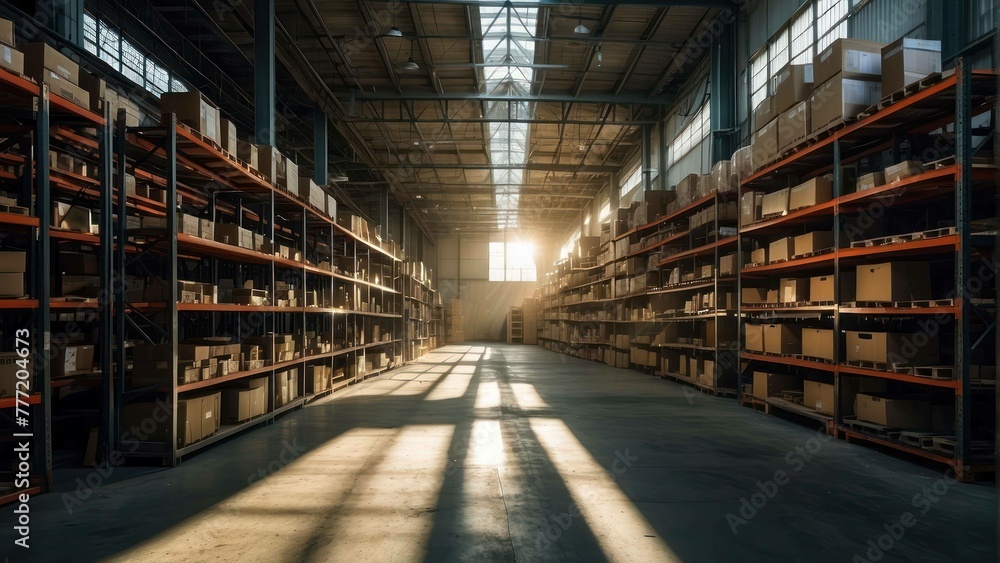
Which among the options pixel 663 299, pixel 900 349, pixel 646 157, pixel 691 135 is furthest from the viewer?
pixel 646 157

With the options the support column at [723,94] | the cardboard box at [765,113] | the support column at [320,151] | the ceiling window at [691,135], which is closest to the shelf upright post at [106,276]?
the support column at [320,151]

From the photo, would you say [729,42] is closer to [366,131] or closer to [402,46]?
[402,46]

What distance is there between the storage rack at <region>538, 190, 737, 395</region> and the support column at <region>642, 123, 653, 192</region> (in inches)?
92.1

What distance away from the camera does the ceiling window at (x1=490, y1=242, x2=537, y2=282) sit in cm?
3912

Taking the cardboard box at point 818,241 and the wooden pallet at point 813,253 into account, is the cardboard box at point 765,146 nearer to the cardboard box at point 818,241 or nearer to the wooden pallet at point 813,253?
the cardboard box at point 818,241

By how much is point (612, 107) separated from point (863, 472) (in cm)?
1500

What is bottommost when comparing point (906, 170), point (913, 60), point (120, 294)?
point (120, 294)

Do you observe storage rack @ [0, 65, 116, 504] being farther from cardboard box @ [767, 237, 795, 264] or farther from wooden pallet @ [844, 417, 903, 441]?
cardboard box @ [767, 237, 795, 264]

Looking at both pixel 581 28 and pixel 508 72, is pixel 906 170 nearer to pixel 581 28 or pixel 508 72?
pixel 581 28

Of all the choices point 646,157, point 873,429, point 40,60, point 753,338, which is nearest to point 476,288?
point 646,157

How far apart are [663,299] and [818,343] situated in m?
7.03

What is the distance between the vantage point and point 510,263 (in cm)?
3944

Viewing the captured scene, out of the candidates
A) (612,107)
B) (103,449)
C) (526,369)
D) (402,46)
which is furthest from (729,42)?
(103,449)

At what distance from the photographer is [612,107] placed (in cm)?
1827
